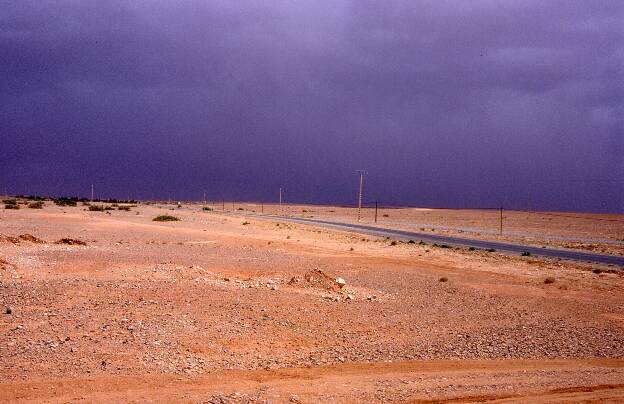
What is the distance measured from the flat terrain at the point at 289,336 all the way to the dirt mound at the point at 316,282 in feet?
0.19

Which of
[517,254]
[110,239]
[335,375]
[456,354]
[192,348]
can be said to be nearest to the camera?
[335,375]

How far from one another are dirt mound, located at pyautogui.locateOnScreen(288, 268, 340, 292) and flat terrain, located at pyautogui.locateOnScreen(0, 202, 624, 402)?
59 mm

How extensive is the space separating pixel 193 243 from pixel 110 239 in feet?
15.3

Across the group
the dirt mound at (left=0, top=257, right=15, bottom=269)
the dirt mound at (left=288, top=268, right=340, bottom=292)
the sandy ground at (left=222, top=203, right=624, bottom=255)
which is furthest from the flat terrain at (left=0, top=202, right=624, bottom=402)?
the sandy ground at (left=222, top=203, right=624, bottom=255)

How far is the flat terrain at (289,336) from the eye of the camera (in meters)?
8.01

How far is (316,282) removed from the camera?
53.4 ft

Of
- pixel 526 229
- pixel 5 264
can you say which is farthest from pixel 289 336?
pixel 526 229

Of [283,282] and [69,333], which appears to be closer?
[69,333]

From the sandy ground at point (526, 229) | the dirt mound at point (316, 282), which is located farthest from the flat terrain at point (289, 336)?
the sandy ground at point (526, 229)

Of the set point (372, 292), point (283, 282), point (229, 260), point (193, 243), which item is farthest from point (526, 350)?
point (193, 243)

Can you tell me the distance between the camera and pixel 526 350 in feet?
35.2

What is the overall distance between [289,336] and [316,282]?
5.45 metres

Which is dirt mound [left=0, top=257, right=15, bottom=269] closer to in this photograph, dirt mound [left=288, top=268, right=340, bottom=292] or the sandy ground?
dirt mound [left=288, top=268, right=340, bottom=292]

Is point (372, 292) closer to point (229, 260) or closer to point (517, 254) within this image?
point (229, 260)
